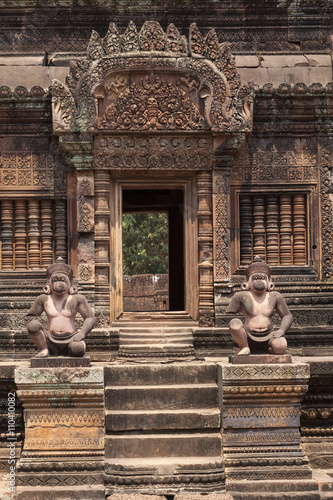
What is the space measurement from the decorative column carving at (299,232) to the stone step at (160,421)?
2536 mm

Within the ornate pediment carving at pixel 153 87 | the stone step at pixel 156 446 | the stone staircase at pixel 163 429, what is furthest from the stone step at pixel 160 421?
the ornate pediment carving at pixel 153 87

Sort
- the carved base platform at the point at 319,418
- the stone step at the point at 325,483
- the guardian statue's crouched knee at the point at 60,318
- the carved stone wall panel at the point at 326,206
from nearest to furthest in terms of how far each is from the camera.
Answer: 1. the stone step at the point at 325,483
2. the guardian statue's crouched knee at the point at 60,318
3. the carved base platform at the point at 319,418
4. the carved stone wall panel at the point at 326,206

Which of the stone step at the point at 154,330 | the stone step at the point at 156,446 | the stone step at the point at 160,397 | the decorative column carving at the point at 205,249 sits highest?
the decorative column carving at the point at 205,249

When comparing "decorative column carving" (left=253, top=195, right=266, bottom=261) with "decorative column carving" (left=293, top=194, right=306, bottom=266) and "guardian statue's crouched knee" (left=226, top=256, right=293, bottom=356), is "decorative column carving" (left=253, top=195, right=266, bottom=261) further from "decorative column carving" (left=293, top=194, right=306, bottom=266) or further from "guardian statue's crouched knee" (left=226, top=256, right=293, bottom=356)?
"guardian statue's crouched knee" (left=226, top=256, right=293, bottom=356)

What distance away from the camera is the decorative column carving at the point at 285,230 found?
9.39 metres

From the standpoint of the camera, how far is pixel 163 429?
25.4 feet

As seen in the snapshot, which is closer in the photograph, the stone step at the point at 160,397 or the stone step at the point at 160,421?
the stone step at the point at 160,421

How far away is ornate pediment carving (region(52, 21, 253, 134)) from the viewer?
8883mm

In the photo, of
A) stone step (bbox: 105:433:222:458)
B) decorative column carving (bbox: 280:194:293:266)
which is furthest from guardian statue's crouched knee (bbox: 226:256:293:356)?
decorative column carving (bbox: 280:194:293:266)

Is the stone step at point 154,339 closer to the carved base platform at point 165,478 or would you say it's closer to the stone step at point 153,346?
the stone step at point 153,346

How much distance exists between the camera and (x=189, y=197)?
941 cm

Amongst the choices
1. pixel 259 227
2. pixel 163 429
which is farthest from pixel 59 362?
pixel 259 227

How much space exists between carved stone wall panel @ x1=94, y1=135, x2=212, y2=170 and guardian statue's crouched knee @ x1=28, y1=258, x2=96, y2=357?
5.84 feet

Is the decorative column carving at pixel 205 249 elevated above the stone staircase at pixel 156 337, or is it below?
above
